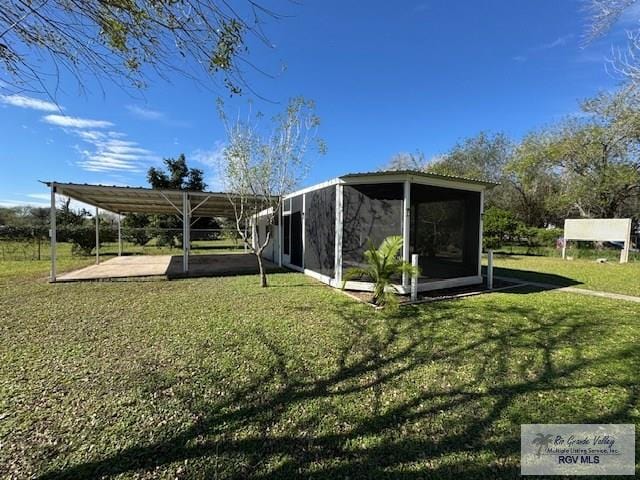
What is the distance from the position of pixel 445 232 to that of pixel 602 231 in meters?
12.1

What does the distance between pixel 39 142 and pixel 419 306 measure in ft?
19.5

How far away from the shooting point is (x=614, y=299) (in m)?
6.58

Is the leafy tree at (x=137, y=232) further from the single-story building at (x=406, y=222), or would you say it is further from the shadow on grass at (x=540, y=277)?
the shadow on grass at (x=540, y=277)

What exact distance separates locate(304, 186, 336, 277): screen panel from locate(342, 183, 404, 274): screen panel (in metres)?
0.46

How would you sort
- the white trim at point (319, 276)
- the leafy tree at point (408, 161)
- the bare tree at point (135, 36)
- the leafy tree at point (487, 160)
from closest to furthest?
the bare tree at point (135, 36) → the white trim at point (319, 276) → the leafy tree at point (487, 160) → the leafy tree at point (408, 161)

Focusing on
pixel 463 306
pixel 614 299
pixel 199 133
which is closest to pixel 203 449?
pixel 463 306

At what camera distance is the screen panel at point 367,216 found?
6.88 m

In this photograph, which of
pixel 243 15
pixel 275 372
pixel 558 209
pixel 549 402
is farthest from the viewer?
pixel 558 209

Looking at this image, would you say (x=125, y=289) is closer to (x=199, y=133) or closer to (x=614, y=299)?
(x=199, y=133)

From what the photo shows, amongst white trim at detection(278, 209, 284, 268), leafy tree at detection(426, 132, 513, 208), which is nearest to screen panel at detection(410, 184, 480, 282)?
white trim at detection(278, 209, 284, 268)

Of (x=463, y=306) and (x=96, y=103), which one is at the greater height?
(x=96, y=103)

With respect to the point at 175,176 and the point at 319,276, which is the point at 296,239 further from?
the point at 175,176
